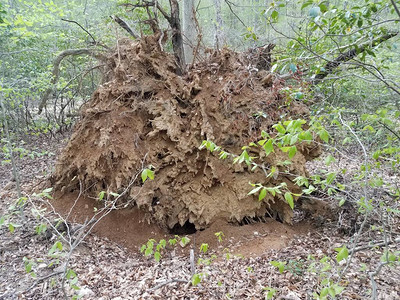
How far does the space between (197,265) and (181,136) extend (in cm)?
214

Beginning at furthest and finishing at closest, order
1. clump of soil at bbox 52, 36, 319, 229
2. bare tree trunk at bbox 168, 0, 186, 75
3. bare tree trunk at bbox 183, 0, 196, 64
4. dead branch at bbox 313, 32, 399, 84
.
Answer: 1. bare tree trunk at bbox 183, 0, 196, 64
2. bare tree trunk at bbox 168, 0, 186, 75
3. clump of soil at bbox 52, 36, 319, 229
4. dead branch at bbox 313, 32, 399, 84

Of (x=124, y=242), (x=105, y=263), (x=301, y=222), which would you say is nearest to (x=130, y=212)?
(x=124, y=242)

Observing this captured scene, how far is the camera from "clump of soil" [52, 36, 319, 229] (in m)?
4.60

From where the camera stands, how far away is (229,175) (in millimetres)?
4652

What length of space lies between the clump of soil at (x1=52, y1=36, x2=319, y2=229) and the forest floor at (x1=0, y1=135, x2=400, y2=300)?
43 centimetres

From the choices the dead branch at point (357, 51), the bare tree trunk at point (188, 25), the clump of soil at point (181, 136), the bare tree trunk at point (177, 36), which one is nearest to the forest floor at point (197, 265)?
the clump of soil at point (181, 136)

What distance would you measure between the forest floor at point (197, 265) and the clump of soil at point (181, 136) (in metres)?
0.43

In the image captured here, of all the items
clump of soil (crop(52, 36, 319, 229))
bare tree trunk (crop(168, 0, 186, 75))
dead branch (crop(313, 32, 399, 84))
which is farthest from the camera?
bare tree trunk (crop(168, 0, 186, 75))

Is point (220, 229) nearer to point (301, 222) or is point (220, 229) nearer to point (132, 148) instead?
point (301, 222)

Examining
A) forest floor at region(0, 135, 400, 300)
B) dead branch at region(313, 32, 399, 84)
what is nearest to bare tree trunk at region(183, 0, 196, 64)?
dead branch at region(313, 32, 399, 84)

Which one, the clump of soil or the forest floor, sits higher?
the clump of soil

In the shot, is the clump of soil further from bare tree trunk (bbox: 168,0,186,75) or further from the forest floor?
bare tree trunk (bbox: 168,0,186,75)

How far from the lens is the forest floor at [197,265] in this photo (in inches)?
119

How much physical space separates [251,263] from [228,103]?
2.66 m
